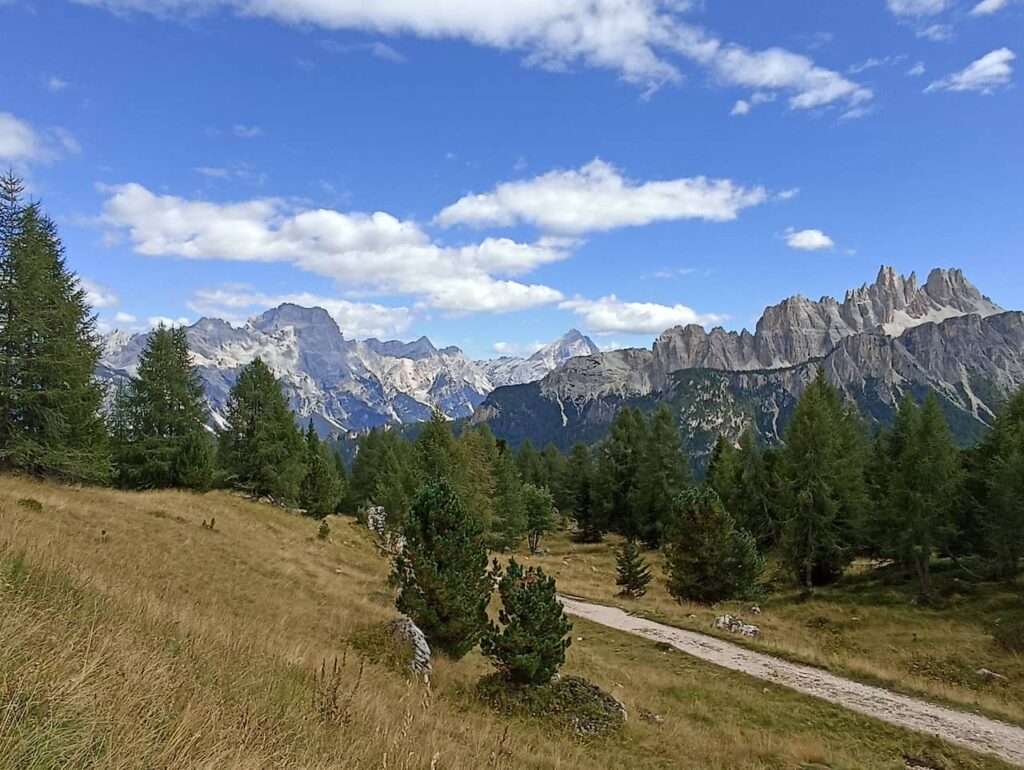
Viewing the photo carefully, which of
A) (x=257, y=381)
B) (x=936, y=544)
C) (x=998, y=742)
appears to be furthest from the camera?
(x=257, y=381)

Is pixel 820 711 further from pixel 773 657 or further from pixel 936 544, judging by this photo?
pixel 936 544

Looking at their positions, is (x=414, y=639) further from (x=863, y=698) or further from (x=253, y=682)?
(x=863, y=698)

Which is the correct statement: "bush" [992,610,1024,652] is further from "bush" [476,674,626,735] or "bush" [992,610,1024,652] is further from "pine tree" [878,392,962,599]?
"bush" [476,674,626,735]

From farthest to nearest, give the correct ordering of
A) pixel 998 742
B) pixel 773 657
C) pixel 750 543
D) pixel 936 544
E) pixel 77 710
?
pixel 936 544
pixel 750 543
pixel 773 657
pixel 998 742
pixel 77 710

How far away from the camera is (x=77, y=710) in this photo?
353cm

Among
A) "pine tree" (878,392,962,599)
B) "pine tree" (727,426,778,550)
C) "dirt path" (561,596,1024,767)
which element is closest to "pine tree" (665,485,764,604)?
"dirt path" (561,596,1024,767)

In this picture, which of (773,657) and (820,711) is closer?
(820,711)

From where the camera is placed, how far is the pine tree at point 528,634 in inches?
494

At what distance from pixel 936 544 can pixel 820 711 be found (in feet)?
79.5

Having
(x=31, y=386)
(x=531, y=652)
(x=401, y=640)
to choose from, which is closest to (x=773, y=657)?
(x=531, y=652)

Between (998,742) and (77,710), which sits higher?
(77,710)

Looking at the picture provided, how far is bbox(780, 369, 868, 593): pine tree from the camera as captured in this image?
1457 inches

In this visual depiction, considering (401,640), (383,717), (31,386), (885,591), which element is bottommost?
(885,591)

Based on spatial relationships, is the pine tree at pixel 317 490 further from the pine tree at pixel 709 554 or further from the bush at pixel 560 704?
the bush at pixel 560 704
